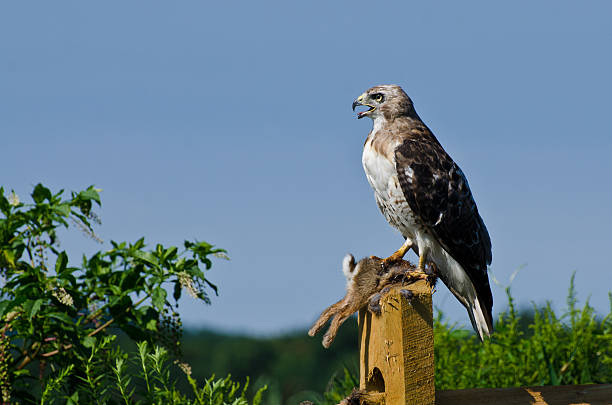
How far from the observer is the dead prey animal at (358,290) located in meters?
3.19

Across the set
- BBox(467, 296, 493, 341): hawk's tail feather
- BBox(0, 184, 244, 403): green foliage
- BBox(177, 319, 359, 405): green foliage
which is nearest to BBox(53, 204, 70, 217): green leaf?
BBox(0, 184, 244, 403): green foliage

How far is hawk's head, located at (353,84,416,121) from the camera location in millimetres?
4230

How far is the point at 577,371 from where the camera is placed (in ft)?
19.1

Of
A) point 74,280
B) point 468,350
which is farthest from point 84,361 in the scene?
point 468,350

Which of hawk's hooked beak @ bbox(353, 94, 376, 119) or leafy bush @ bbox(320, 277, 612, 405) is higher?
hawk's hooked beak @ bbox(353, 94, 376, 119)

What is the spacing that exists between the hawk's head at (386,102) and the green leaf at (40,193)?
196 cm

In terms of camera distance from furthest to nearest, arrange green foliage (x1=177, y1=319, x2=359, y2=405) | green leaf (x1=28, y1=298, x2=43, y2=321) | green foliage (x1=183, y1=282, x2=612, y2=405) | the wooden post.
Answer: green foliage (x1=177, y1=319, x2=359, y2=405), green foliage (x1=183, y1=282, x2=612, y2=405), green leaf (x1=28, y1=298, x2=43, y2=321), the wooden post

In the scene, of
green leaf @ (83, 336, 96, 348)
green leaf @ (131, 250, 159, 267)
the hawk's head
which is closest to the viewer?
green leaf @ (83, 336, 96, 348)

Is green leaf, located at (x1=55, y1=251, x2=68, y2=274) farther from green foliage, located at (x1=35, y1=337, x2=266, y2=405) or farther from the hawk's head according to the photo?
the hawk's head

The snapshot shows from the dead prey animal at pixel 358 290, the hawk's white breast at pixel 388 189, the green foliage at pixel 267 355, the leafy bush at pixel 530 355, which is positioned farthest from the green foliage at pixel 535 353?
the green foliage at pixel 267 355

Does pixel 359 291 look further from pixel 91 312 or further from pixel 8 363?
pixel 8 363

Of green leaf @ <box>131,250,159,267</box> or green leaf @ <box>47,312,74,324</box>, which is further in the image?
green leaf @ <box>131,250,159,267</box>

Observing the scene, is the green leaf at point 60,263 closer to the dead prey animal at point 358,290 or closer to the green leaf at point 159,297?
the green leaf at point 159,297

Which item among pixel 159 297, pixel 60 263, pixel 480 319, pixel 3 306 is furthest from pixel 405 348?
pixel 3 306
